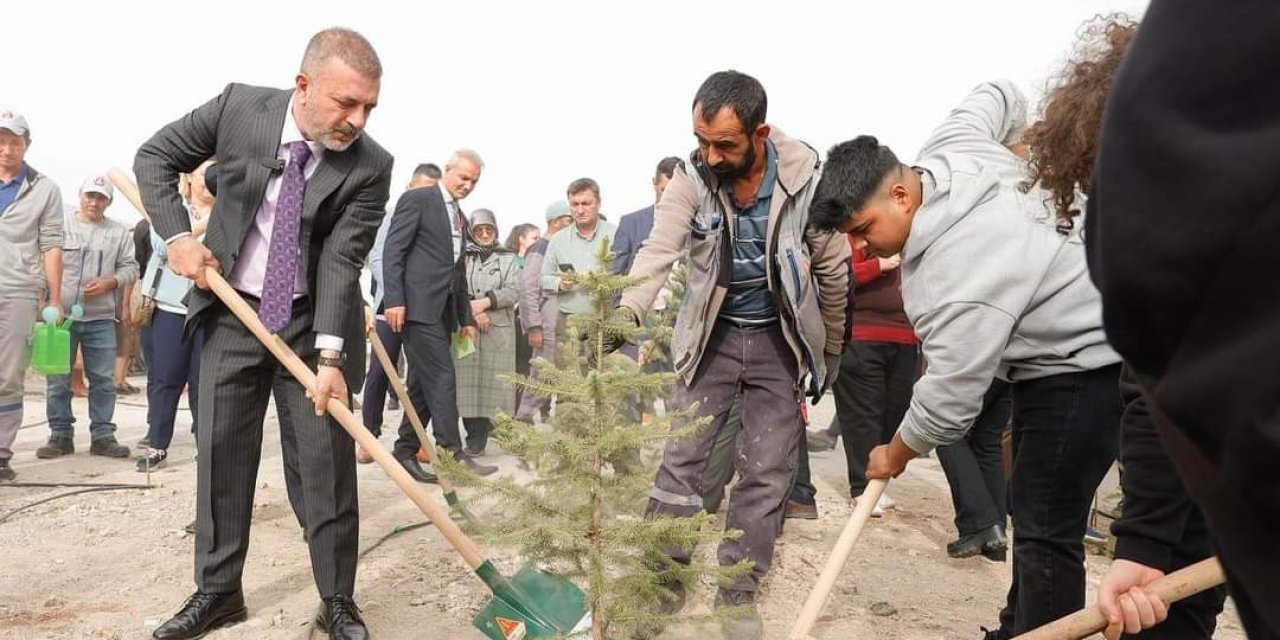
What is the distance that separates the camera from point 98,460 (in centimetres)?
748

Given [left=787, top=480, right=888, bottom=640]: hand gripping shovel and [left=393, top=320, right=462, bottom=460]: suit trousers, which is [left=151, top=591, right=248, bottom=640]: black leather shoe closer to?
[left=787, top=480, right=888, bottom=640]: hand gripping shovel

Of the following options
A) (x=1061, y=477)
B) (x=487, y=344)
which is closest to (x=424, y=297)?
(x=487, y=344)

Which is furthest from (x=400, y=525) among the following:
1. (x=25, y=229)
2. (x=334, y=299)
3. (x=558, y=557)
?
(x=25, y=229)

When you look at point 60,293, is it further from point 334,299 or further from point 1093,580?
point 1093,580

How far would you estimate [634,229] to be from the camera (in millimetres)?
7793

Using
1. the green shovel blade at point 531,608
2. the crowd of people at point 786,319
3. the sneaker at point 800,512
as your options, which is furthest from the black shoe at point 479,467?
the green shovel blade at point 531,608

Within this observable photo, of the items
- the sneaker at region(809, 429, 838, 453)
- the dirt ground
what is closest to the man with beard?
the dirt ground

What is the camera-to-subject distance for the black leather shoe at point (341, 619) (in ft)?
12.6

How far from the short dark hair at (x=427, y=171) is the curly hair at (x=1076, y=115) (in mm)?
6146

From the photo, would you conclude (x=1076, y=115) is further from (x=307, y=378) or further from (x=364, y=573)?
(x=364, y=573)

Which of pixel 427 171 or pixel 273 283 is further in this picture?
pixel 427 171

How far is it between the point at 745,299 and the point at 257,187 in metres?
2.00

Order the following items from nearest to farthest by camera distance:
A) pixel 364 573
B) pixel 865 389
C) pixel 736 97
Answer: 1. pixel 736 97
2. pixel 364 573
3. pixel 865 389

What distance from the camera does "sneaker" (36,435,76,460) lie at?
24.7ft
